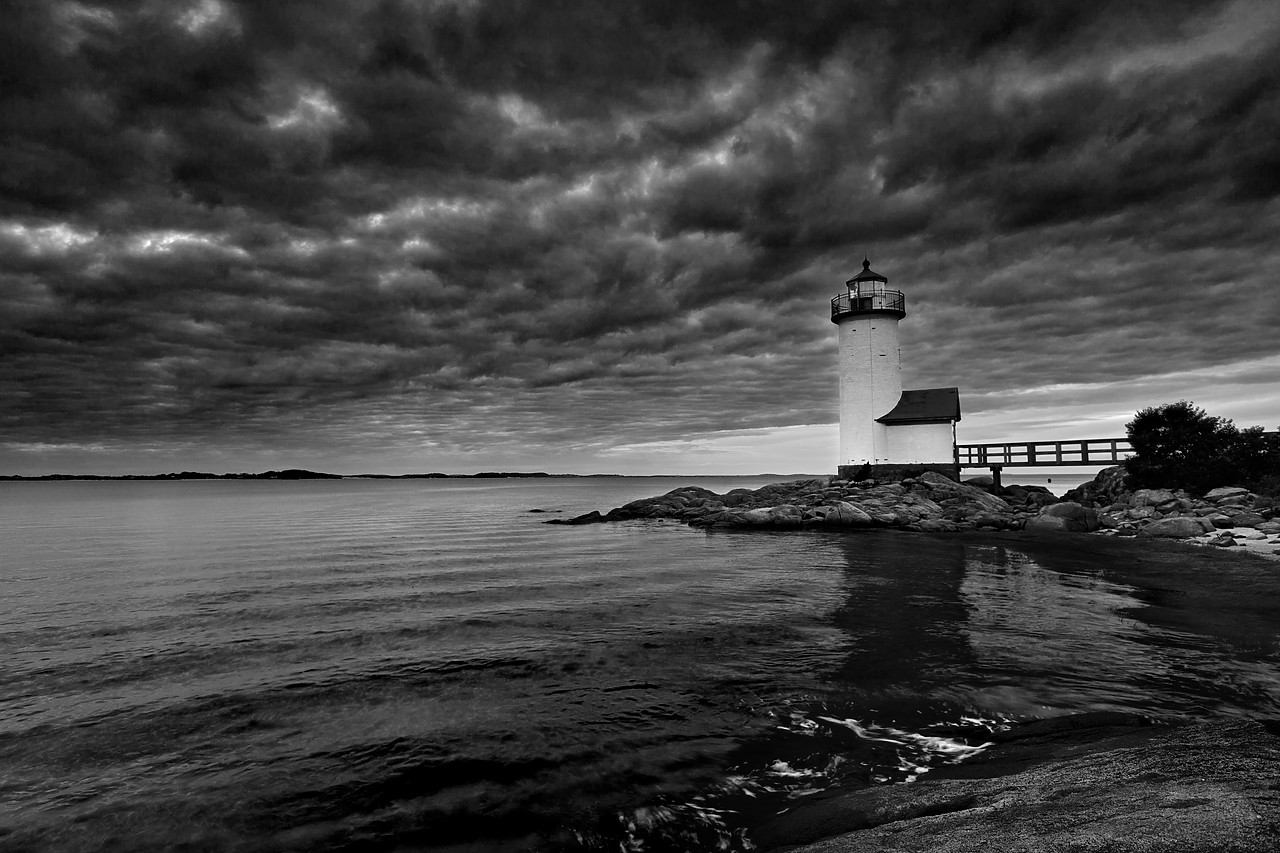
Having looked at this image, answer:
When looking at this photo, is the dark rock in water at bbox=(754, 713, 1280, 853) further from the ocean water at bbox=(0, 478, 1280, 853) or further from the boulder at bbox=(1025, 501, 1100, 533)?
the boulder at bbox=(1025, 501, 1100, 533)

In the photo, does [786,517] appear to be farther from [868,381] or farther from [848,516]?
[868,381]

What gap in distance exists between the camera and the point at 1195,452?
91.0 ft

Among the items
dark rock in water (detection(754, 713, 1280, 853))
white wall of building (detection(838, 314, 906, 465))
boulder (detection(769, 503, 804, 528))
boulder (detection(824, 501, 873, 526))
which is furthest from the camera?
white wall of building (detection(838, 314, 906, 465))

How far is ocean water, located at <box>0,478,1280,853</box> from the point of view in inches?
190

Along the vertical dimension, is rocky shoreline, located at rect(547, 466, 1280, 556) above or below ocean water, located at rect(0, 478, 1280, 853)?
above

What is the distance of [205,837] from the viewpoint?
4539 mm

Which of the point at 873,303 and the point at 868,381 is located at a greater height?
the point at 873,303

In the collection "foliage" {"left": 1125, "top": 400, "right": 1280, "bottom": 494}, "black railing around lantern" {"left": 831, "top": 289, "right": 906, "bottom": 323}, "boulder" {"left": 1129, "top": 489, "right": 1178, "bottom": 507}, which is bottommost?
"boulder" {"left": 1129, "top": 489, "right": 1178, "bottom": 507}

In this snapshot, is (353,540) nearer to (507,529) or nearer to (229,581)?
(507,529)

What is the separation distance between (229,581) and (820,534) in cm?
2005

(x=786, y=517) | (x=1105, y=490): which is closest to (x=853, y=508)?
(x=786, y=517)

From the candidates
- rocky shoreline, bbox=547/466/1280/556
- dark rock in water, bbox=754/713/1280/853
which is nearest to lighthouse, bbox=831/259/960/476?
rocky shoreline, bbox=547/466/1280/556

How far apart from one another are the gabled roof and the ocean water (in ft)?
67.1

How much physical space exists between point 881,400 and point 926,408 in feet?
8.16
